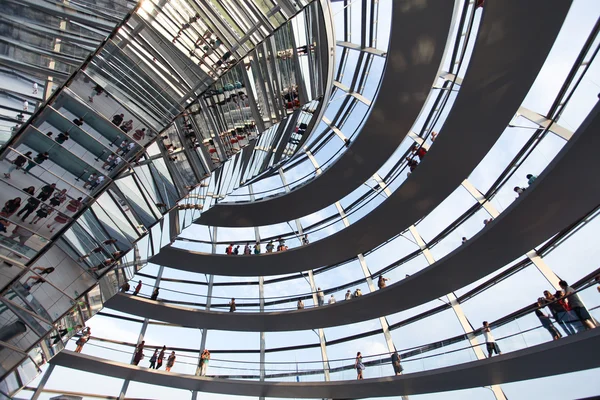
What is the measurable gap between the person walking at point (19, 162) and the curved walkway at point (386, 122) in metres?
9.52

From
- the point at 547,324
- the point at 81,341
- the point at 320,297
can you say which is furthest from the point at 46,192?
the point at 320,297

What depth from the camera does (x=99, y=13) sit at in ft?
22.0

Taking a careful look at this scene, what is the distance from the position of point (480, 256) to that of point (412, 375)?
16.2 ft

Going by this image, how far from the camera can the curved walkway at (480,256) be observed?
8133 mm

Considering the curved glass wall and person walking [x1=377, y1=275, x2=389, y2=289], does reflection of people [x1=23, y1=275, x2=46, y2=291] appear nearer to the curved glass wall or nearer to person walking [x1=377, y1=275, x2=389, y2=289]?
the curved glass wall

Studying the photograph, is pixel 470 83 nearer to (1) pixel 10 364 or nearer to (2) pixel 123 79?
(2) pixel 123 79

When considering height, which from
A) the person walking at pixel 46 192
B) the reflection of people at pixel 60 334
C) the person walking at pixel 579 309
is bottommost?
the person walking at pixel 579 309

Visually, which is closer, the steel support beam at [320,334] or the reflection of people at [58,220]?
the reflection of people at [58,220]

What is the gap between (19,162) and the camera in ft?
21.3

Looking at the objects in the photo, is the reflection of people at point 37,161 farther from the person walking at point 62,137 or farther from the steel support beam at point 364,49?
the steel support beam at point 364,49

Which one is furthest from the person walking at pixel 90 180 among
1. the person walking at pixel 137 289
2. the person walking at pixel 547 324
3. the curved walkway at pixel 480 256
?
the person walking at pixel 547 324

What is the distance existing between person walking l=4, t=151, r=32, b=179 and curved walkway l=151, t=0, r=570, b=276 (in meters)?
10.1

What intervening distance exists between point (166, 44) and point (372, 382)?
Answer: 523 inches

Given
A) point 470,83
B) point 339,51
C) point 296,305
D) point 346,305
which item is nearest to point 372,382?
point 346,305
